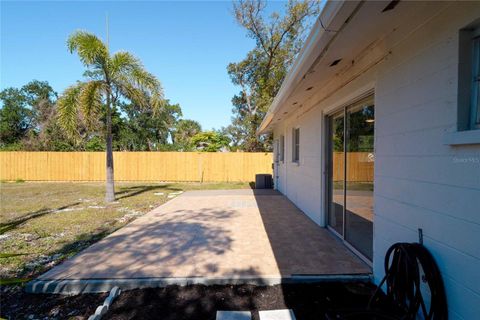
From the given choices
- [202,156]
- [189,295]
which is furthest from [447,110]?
[202,156]

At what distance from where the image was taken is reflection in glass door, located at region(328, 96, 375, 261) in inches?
126

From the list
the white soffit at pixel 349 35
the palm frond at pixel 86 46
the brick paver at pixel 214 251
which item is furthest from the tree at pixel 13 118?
the white soffit at pixel 349 35

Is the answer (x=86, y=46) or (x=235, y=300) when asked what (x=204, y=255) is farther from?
(x=86, y=46)

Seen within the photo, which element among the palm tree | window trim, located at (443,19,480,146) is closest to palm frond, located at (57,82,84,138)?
the palm tree

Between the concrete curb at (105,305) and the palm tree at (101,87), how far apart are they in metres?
6.22

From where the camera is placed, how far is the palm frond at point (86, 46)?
724cm

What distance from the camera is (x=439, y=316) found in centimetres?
177

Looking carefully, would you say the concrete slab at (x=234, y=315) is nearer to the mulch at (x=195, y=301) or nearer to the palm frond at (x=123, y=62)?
the mulch at (x=195, y=301)

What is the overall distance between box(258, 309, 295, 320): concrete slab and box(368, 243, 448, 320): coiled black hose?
0.69 m

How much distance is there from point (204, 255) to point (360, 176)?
2.37 metres

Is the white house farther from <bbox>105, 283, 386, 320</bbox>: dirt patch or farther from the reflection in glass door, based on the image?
<bbox>105, 283, 386, 320</bbox>: dirt patch

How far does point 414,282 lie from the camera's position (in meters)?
1.96

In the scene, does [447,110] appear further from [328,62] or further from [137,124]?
[137,124]

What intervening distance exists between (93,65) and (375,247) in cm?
850
